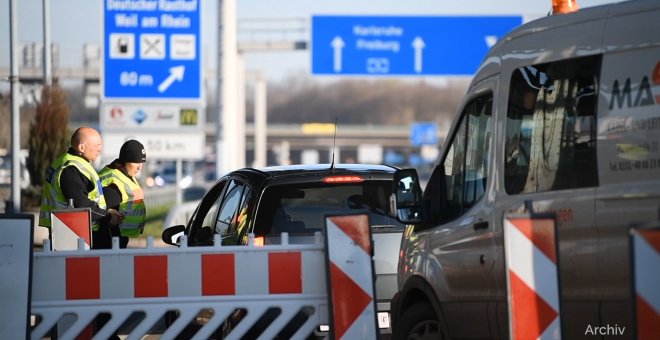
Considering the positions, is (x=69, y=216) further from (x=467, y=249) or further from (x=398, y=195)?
(x=467, y=249)

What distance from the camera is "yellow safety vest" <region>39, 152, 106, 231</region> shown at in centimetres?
1152

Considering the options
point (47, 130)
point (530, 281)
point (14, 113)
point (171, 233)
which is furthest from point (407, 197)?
point (47, 130)

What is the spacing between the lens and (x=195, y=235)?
1180 cm

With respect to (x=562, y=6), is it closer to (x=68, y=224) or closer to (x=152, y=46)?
(x=68, y=224)

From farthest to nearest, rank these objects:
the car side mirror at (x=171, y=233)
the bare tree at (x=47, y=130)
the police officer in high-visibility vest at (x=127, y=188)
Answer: the bare tree at (x=47, y=130), the police officer in high-visibility vest at (x=127, y=188), the car side mirror at (x=171, y=233)

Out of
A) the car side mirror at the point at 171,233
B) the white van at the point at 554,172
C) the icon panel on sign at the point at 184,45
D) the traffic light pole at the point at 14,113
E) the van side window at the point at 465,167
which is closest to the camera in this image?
the white van at the point at 554,172

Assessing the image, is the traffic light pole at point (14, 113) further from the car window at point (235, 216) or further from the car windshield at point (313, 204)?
the car windshield at point (313, 204)

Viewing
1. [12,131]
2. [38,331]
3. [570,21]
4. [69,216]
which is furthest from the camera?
[12,131]

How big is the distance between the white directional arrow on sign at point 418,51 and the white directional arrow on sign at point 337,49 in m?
1.91

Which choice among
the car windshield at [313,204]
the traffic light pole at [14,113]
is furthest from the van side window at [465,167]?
the traffic light pole at [14,113]

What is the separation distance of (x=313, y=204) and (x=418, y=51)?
83.4ft

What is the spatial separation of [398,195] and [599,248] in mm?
1995

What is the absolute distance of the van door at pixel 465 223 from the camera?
7211mm

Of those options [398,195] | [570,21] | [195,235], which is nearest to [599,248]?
[570,21]
